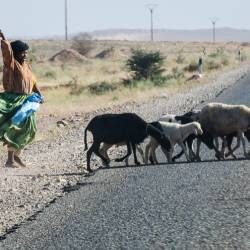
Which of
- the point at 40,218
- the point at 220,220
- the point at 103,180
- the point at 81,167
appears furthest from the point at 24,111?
the point at 220,220

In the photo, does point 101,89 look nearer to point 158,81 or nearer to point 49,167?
point 158,81

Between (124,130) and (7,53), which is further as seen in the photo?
(7,53)

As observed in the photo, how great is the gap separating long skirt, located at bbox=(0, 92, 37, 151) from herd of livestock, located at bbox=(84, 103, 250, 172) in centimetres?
125

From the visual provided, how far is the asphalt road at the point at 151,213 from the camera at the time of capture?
9047 mm

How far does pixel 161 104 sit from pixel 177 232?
21.7 metres

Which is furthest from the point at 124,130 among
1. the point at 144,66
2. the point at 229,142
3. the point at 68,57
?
the point at 68,57

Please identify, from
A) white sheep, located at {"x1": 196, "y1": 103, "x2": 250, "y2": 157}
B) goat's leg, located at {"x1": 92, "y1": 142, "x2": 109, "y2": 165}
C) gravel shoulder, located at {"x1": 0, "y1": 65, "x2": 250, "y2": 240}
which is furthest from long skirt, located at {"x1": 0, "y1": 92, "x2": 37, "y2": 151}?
white sheep, located at {"x1": 196, "y1": 103, "x2": 250, "y2": 157}

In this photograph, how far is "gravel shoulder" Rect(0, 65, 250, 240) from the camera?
12313 millimetres

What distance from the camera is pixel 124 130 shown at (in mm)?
15250

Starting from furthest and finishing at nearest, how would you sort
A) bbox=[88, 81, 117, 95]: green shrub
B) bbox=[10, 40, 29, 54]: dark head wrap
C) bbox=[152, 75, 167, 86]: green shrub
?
bbox=[152, 75, 167, 86]: green shrub < bbox=[88, 81, 117, 95]: green shrub < bbox=[10, 40, 29, 54]: dark head wrap

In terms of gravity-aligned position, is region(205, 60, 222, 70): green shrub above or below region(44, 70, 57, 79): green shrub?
above

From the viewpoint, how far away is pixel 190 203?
35.6ft

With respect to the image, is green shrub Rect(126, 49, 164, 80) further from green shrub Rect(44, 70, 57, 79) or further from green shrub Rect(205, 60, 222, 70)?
green shrub Rect(44, 70, 57, 79)

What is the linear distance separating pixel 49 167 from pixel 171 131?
8.28 feet
